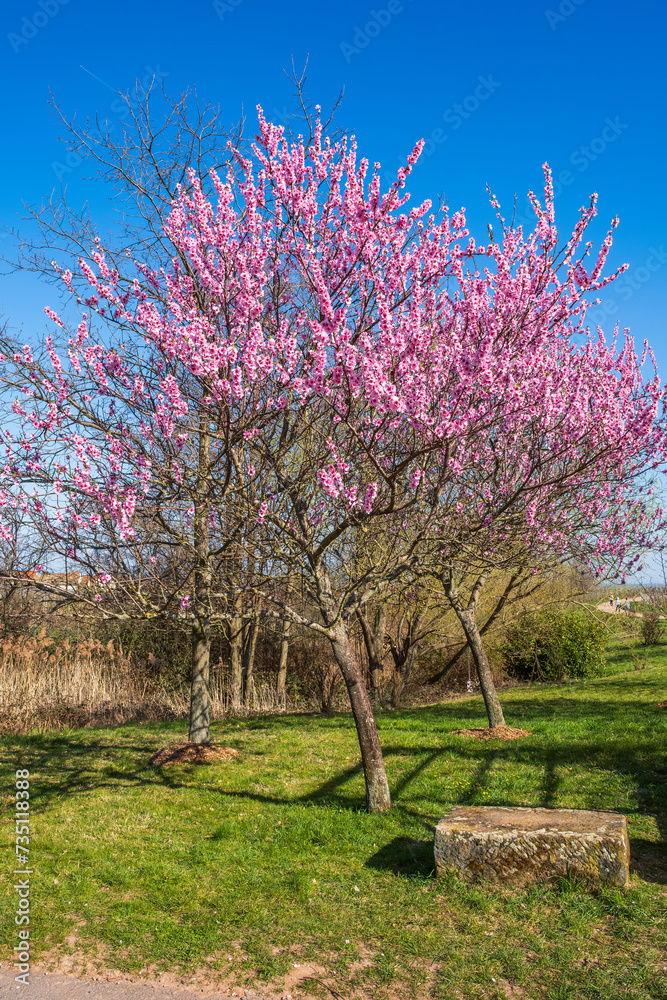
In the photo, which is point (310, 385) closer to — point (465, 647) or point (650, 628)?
point (465, 647)

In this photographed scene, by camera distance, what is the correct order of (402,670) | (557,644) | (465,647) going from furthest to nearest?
(557,644) → (402,670) → (465,647)

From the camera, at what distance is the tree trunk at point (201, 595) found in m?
5.89

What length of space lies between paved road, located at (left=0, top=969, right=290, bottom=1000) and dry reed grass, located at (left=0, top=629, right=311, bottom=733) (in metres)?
8.10

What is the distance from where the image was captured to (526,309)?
586cm

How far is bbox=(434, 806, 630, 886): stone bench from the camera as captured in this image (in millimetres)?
4543

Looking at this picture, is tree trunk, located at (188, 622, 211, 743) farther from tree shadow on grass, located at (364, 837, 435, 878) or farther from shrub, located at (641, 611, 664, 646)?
shrub, located at (641, 611, 664, 646)

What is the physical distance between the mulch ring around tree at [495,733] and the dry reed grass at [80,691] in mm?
6320

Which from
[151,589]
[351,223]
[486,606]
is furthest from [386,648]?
[351,223]

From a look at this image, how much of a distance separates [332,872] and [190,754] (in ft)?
12.3

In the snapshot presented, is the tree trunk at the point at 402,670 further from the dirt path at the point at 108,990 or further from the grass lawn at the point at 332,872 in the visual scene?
the dirt path at the point at 108,990

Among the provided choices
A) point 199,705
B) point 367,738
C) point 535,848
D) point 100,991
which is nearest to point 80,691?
point 199,705

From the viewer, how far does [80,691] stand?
41.2 feet

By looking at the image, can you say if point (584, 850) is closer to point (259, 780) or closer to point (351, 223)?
point (259, 780)

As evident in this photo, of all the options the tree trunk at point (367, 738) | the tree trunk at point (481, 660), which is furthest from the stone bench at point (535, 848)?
the tree trunk at point (481, 660)
